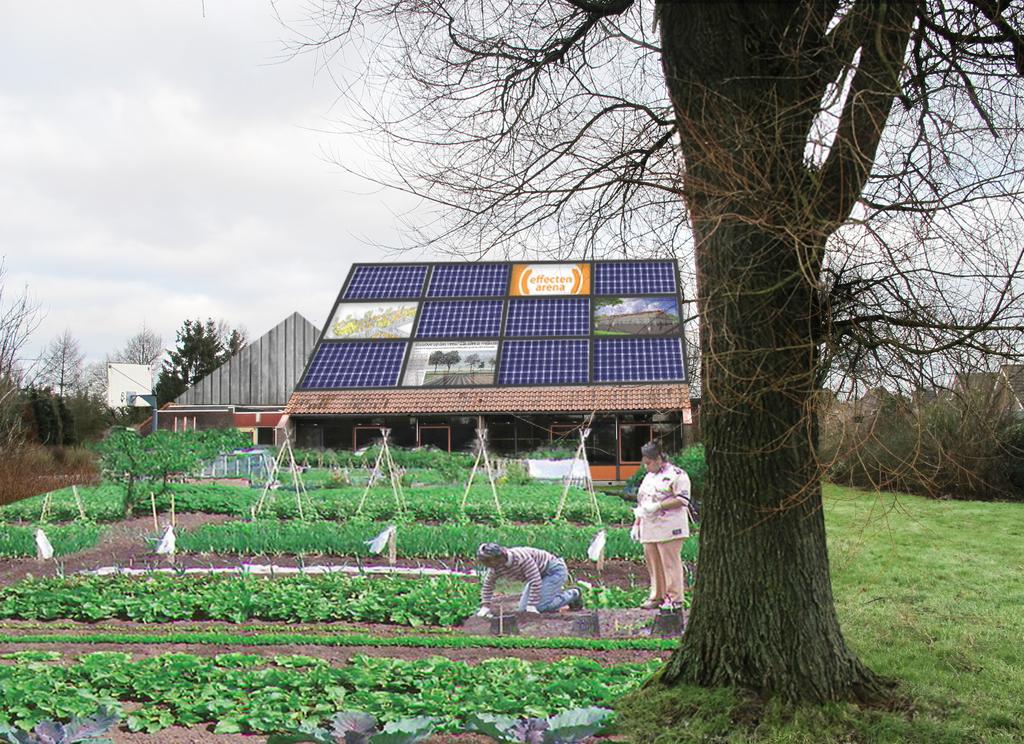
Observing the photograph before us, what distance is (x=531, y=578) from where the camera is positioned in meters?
8.09

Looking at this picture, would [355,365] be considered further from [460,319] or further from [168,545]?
[168,545]

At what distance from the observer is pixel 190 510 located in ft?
52.1

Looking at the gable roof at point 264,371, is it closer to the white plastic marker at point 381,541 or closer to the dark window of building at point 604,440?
the dark window of building at point 604,440

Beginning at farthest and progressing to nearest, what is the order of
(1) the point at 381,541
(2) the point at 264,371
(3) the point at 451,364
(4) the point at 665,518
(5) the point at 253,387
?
(2) the point at 264,371 → (5) the point at 253,387 → (3) the point at 451,364 → (1) the point at 381,541 → (4) the point at 665,518

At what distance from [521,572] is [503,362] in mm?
19659

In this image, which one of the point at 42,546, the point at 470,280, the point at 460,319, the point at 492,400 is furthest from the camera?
the point at 470,280

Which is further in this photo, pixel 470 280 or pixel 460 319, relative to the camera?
pixel 470 280

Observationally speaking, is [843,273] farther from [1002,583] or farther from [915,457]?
[1002,583]

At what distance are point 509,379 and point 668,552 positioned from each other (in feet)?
61.6

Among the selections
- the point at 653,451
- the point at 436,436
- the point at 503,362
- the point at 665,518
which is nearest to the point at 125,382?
the point at 436,436

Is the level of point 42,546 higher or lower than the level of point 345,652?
higher

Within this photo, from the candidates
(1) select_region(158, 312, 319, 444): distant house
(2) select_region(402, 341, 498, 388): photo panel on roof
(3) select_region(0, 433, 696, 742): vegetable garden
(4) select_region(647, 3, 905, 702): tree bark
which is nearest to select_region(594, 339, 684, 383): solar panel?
(2) select_region(402, 341, 498, 388): photo panel on roof

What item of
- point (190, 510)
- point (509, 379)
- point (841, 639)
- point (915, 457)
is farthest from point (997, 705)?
point (509, 379)

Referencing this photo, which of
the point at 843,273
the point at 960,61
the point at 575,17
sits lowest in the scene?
the point at 843,273
